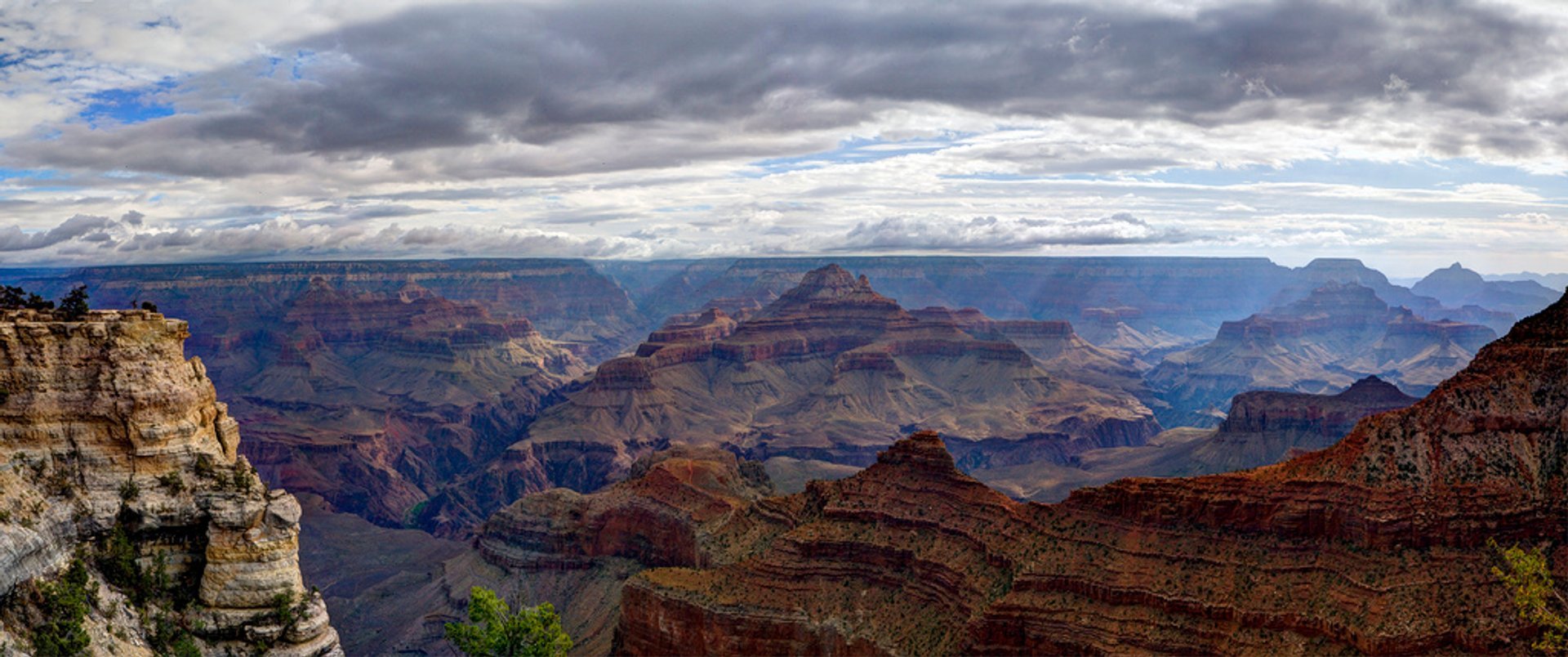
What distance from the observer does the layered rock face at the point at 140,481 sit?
43.7 metres

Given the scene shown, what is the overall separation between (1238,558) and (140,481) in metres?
57.7

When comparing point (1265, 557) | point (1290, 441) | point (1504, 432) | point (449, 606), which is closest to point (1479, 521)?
point (1504, 432)

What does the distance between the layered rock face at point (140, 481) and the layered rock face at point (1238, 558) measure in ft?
119

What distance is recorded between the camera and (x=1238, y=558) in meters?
62.3

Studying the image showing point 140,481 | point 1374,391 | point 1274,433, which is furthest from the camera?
point 1274,433

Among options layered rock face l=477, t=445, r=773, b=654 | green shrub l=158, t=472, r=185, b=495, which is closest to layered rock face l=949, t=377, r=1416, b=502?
layered rock face l=477, t=445, r=773, b=654

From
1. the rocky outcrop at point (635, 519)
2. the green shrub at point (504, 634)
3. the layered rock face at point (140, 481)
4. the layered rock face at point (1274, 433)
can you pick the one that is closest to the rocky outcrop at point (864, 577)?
the green shrub at point (504, 634)

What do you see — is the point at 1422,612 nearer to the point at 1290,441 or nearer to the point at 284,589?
the point at 284,589

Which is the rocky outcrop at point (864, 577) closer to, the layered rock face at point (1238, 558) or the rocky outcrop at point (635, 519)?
the layered rock face at point (1238, 558)

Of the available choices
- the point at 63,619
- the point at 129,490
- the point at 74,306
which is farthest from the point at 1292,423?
the point at 63,619

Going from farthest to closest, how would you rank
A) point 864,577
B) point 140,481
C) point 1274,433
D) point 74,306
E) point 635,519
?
1. point 1274,433
2. point 635,519
3. point 864,577
4. point 74,306
5. point 140,481

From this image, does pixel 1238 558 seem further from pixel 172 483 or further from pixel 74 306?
pixel 74 306

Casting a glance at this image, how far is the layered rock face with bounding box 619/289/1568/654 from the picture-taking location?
56.8 metres

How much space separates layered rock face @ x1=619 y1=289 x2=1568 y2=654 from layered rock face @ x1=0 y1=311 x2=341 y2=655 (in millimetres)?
36376
